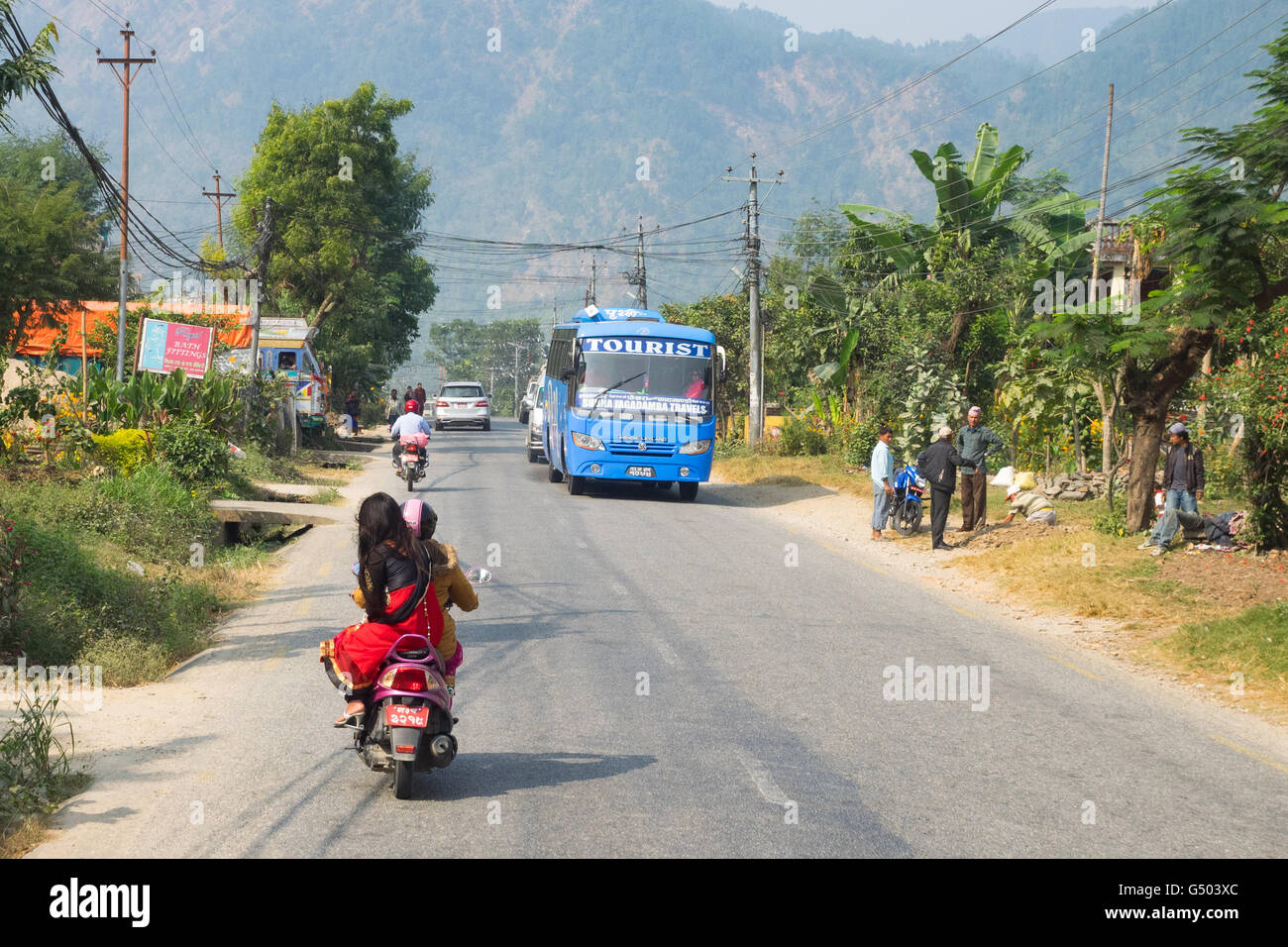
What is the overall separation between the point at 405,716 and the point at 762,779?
2.04 m

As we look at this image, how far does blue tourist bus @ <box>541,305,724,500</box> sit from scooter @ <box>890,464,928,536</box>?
5113 millimetres

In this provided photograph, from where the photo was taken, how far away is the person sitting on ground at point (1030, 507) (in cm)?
1875

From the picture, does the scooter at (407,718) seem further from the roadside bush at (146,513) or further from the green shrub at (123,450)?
the green shrub at (123,450)

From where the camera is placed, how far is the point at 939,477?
18297mm

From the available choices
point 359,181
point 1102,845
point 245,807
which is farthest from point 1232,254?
point 359,181

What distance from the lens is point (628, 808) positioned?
250 inches

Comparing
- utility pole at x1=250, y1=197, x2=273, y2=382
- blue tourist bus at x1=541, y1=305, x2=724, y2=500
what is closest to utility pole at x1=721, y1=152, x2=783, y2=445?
blue tourist bus at x1=541, y1=305, x2=724, y2=500

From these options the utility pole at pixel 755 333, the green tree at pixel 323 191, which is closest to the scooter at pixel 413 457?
the utility pole at pixel 755 333

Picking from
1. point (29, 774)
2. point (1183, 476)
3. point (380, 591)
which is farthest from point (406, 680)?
point (1183, 476)

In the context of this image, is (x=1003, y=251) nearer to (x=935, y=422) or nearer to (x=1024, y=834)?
(x=935, y=422)

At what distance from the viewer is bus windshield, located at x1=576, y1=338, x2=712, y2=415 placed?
24.3 meters

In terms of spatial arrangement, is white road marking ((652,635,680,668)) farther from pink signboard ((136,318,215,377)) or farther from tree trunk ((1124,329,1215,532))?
pink signboard ((136,318,215,377))

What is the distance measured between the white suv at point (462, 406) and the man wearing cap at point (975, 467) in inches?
1442

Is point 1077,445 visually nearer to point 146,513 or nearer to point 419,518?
point 146,513
